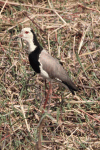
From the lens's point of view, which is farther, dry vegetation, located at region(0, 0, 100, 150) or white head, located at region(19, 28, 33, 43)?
white head, located at region(19, 28, 33, 43)

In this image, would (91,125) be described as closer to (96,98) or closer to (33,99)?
(96,98)

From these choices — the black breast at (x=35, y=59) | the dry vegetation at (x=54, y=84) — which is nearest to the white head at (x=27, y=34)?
the black breast at (x=35, y=59)

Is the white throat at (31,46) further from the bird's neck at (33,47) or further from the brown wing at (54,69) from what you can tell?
the brown wing at (54,69)

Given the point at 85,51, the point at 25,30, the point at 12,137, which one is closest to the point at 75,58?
the point at 85,51

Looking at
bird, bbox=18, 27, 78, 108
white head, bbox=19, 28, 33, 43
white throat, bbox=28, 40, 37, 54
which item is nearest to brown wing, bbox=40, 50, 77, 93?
bird, bbox=18, 27, 78, 108

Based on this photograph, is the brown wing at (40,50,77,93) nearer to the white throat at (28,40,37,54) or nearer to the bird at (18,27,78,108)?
the bird at (18,27,78,108)

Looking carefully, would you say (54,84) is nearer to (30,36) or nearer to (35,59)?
(35,59)
